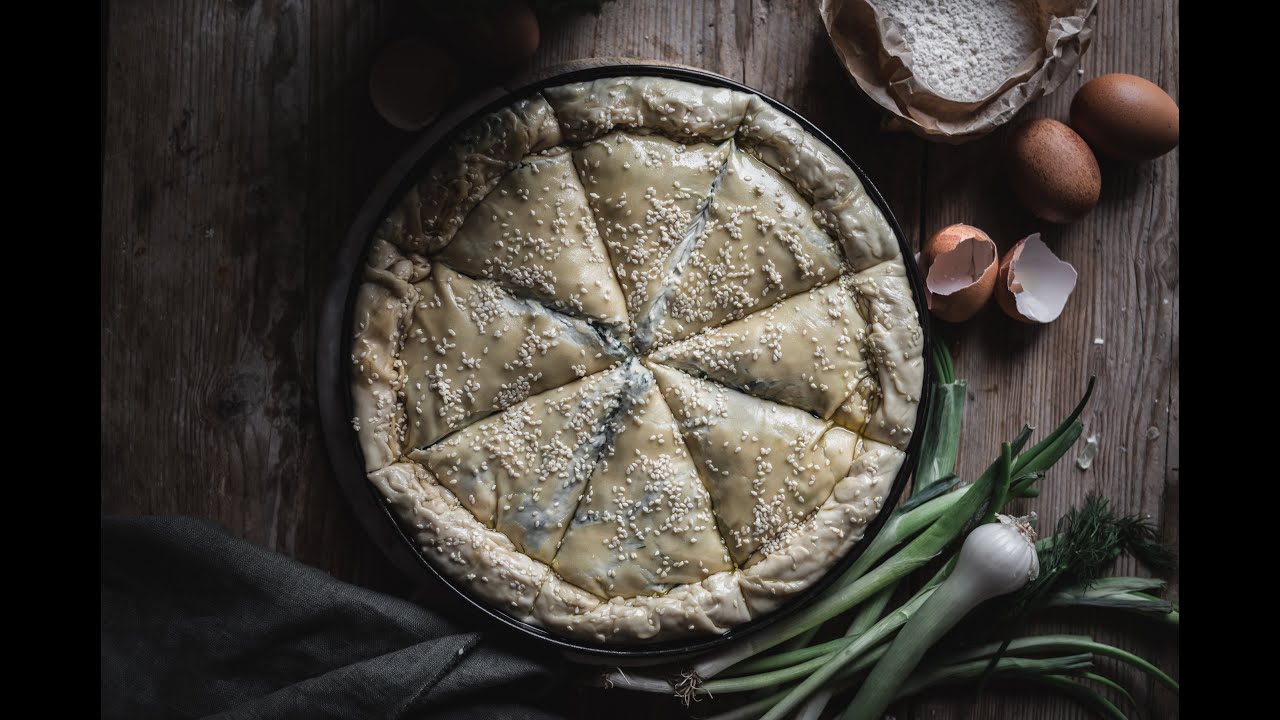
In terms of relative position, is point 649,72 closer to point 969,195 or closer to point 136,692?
point 969,195

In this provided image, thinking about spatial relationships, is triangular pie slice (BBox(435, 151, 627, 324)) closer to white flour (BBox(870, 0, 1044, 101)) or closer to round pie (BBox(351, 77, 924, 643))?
round pie (BBox(351, 77, 924, 643))

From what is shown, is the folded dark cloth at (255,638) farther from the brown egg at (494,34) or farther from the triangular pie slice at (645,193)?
the brown egg at (494,34)

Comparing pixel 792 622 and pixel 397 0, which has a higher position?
pixel 397 0

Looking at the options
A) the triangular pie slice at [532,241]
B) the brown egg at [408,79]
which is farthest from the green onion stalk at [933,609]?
the brown egg at [408,79]

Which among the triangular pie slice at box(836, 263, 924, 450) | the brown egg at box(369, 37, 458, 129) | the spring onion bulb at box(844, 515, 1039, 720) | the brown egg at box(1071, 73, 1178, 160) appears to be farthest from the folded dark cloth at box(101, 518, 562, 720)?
the brown egg at box(1071, 73, 1178, 160)

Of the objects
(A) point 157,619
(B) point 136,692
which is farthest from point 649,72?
(B) point 136,692
